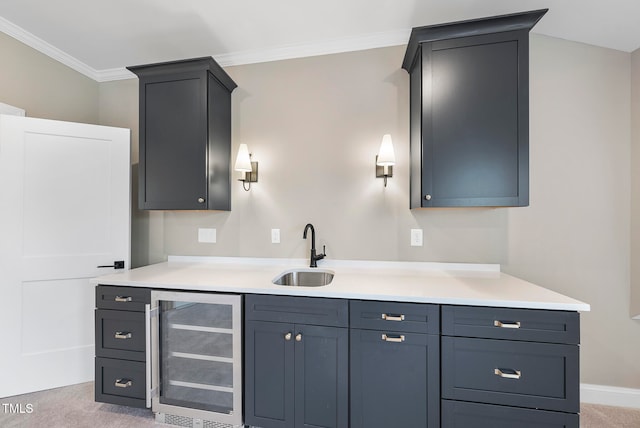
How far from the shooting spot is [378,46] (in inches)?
81.9

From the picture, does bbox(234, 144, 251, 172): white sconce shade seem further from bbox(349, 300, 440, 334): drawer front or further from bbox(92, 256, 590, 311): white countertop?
bbox(349, 300, 440, 334): drawer front

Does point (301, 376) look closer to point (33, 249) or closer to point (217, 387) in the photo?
point (217, 387)

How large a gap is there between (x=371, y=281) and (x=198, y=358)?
1183mm

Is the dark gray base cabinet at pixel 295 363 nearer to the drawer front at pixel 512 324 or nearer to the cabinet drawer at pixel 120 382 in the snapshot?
the drawer front at pixel 512 324

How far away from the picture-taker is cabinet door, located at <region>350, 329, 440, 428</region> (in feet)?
4.45

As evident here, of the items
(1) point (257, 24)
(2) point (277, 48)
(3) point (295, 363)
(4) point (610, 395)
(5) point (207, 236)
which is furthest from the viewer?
(5) point (207, 236)

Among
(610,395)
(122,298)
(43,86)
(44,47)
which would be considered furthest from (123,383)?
(610,395)

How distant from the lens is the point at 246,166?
2.10 metres

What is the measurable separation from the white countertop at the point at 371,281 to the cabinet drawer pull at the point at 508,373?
1.05 feet

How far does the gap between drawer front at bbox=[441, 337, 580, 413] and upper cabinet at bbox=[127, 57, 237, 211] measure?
1857mm

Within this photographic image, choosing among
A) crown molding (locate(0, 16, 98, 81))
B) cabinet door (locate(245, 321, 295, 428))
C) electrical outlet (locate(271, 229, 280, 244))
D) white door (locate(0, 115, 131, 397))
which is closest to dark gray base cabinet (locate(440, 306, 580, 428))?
cabinet door (locate(245, 321, 295, 428))

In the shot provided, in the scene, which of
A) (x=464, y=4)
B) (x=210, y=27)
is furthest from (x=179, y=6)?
(x=464, y=4)

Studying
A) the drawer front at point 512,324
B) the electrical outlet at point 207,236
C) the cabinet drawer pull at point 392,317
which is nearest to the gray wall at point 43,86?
the electrical outlet at point 207,236

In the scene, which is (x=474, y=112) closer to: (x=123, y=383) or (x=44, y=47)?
(x=123, y=383)
